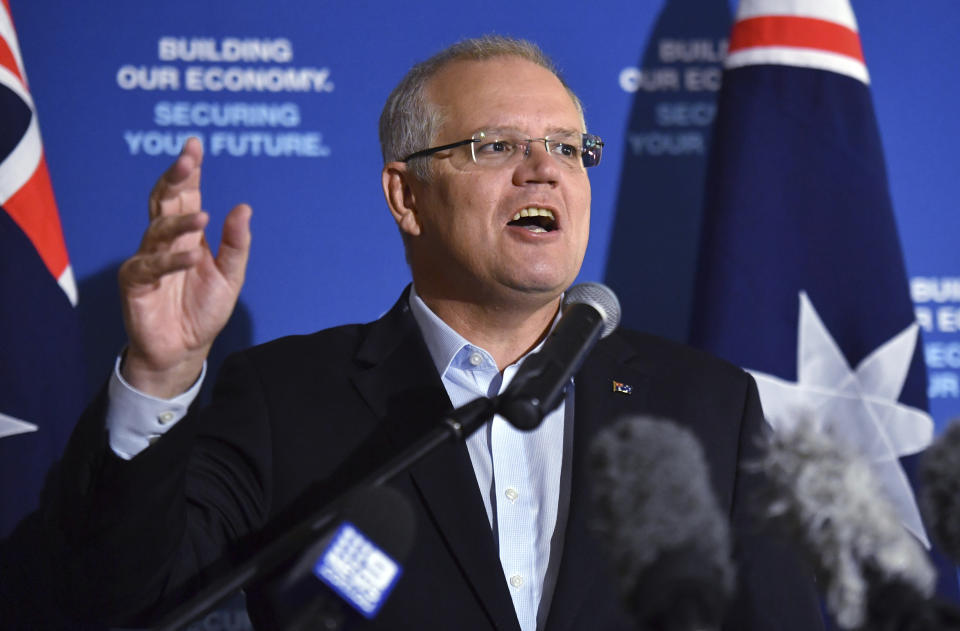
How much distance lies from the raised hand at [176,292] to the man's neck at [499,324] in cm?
81

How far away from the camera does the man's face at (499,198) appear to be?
76.7 inches

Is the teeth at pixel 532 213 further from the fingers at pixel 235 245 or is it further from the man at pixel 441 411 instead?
the fingers at pixel 235 245

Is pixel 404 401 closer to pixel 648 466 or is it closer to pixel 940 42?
pixel 648 466

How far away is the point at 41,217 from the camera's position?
2.38 m

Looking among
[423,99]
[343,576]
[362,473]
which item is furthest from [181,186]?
[423,99]

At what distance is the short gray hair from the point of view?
2.14 m

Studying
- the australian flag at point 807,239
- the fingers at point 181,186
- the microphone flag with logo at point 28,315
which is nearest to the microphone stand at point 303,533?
the fingers at point 181,186

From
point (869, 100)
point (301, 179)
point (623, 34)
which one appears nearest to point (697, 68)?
point (623, 34)

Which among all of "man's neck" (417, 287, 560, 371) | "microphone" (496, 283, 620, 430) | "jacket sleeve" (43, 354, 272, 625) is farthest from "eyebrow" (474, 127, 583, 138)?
"jacket sleeve" (43, 354, 272, 625)

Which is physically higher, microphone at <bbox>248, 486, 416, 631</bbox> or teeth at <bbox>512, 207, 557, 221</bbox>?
teeth at <bbox>512, 207, 557, 221</bbox>

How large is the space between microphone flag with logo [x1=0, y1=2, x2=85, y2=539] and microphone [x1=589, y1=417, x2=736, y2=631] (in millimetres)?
2047

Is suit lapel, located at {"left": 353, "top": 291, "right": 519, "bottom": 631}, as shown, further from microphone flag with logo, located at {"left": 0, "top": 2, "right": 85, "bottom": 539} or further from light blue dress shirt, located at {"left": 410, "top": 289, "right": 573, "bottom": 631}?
microphone flag with logo, located at {"left": 0, "top": 2, "right": 85, "bottom": 539}

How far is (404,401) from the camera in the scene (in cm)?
192

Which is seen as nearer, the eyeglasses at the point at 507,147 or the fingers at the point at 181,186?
the fingers at the point at 181,186
